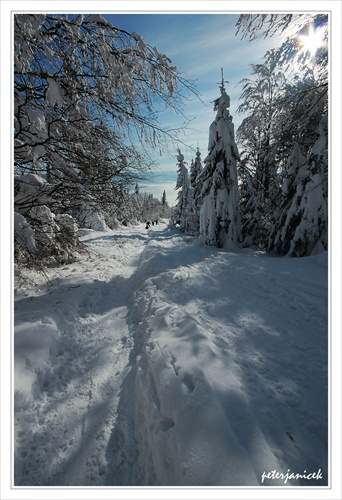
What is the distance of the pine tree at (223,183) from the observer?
41.3 ft

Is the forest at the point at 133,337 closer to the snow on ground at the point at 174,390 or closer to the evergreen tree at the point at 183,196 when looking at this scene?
the snow on ground at the point at 174,390

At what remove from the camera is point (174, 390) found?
88.3 inches

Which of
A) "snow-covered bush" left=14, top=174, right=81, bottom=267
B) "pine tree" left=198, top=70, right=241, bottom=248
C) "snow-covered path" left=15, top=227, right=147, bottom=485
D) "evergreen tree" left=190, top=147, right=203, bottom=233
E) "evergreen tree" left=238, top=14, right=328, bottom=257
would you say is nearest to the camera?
"snow-covered path" left=15, top=227, right=147, bottom=485

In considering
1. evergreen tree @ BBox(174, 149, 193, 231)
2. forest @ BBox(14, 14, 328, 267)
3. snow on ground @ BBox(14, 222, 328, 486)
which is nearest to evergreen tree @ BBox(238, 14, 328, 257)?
forest @ BBox(14, 14, 328, 267)

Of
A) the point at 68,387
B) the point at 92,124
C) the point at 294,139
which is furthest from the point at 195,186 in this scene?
the point at 68,387

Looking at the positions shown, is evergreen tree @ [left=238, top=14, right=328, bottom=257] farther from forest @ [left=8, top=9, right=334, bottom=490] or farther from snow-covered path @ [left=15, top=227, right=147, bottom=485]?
snow-covered path @ [left=15, top=227, right=147, bottom=485]

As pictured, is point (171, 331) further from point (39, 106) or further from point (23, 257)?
point (39, 106)

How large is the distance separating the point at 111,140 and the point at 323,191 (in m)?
7.96

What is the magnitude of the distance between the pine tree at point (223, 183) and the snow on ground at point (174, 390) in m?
7.78

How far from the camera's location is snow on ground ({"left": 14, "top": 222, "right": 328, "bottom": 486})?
1.74m

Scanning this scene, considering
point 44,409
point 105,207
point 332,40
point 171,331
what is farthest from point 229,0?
point 44,409

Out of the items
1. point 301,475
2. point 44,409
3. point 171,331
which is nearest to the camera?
point 301,475

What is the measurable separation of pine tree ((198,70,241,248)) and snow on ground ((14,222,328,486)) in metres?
7.78
